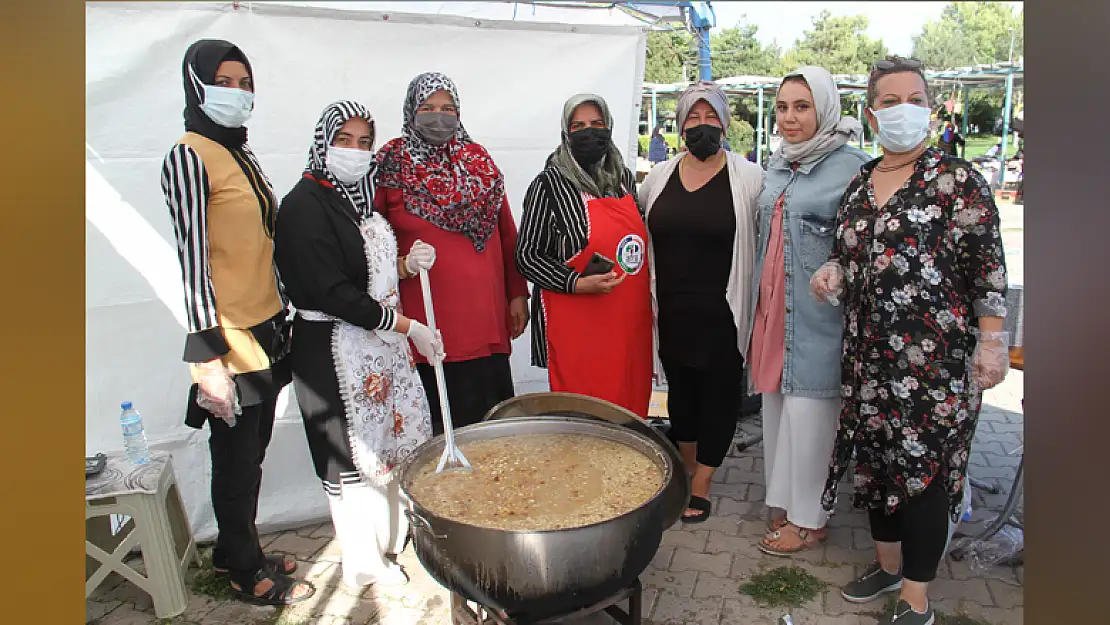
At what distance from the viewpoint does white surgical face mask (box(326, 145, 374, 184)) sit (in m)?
2.76

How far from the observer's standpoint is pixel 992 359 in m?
2.38

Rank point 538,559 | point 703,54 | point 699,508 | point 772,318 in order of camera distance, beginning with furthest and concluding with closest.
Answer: point 703,54
point 699,508
point 772,318
point 538,559

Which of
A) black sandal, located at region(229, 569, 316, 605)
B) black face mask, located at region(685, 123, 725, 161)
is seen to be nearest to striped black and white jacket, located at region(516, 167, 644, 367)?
black face mask, located at region(685, 123, 725, 161)

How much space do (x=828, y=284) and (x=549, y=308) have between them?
1262 millimetres

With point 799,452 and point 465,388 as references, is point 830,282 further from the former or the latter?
point 465,388

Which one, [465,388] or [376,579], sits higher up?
[465,388]

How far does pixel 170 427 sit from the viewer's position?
3.59 meters

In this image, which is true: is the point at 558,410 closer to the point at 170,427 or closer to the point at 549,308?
the point at 549,308

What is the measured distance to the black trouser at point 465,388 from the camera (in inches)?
129

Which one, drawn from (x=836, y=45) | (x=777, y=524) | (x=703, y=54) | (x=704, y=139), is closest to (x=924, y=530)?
(x=777, y=524)

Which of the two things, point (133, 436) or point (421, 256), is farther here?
point (133, 436)

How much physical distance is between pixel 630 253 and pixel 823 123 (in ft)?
3.26

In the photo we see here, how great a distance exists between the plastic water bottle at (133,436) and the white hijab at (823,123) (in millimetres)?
3120
